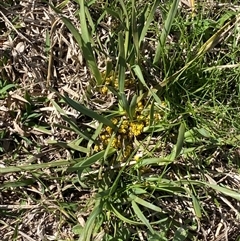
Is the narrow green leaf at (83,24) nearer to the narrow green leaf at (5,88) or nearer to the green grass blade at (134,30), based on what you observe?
the green grass blade at (134,30)

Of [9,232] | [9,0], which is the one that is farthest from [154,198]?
[9,0]

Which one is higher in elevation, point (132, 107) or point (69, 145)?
point (132, 107)

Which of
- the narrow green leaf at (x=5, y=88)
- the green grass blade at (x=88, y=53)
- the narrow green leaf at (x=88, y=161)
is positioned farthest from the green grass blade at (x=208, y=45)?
the narrow green leaf at (x=5, y=88)

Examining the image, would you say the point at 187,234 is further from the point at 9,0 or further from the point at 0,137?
the point at 9,0

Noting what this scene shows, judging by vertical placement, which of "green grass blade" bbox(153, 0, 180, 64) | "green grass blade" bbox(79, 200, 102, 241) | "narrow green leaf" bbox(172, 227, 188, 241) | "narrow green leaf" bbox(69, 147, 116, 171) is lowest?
"narrow green leaf" bbox(172, 227, 188, 241)

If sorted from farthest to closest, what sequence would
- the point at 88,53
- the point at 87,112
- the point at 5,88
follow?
the point at 5,88 → the point at 88,53 → the point at 87,112

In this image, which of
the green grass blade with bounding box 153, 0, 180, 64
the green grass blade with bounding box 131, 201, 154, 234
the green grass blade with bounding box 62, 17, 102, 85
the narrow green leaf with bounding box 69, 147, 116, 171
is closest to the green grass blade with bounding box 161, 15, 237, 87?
the green grass blade with bounding box 153, 0, 180, 64

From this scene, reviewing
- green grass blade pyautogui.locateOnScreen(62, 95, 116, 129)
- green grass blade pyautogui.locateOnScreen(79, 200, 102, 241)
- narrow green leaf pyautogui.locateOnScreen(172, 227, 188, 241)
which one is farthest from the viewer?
narrow green leaf pyautogui.locateOnScreen(172, 227, 188, 241)

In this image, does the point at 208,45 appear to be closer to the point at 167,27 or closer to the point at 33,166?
the point at 167,27

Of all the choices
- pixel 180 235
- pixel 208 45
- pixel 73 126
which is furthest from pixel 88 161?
pixel 208 45

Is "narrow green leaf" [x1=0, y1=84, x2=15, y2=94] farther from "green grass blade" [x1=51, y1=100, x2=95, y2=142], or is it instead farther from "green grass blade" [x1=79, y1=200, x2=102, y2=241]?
"green grass blade" [x1=79, y1=200, x2=102, y2=241]

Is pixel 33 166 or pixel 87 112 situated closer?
pixel 87 112

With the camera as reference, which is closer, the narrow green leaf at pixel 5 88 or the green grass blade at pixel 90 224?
the green grass blade at pixel 90 224
